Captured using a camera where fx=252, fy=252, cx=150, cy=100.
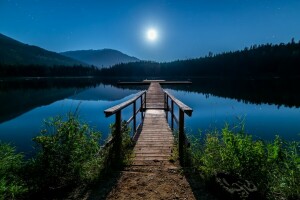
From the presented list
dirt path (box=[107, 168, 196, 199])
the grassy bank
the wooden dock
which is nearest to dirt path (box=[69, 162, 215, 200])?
dirt path (box=[107, 168, 196, 199])

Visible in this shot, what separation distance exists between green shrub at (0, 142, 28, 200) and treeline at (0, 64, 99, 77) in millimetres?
132421

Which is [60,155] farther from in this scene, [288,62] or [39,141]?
[288,62]

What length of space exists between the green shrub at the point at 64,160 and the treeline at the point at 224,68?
117 m

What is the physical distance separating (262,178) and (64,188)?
4061mm

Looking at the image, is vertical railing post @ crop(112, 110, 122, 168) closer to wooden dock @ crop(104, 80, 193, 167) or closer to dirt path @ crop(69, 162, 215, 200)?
wooden dock @ crop(104, 80, 193, 167)

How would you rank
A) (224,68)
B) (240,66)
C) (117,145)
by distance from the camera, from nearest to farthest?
(117,145) < (240,66) < (224,68)

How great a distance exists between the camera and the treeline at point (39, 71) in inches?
4943

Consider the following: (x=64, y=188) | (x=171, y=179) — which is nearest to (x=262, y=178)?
(x=171, y=179)

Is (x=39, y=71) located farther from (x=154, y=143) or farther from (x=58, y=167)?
(x=58, y=167)

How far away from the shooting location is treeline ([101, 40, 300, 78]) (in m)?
109

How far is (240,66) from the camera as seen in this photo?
128m

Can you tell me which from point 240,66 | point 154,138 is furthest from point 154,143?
point 240,66

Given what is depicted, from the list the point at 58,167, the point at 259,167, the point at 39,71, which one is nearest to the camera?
the point at 259,167

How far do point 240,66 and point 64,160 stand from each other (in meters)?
132
